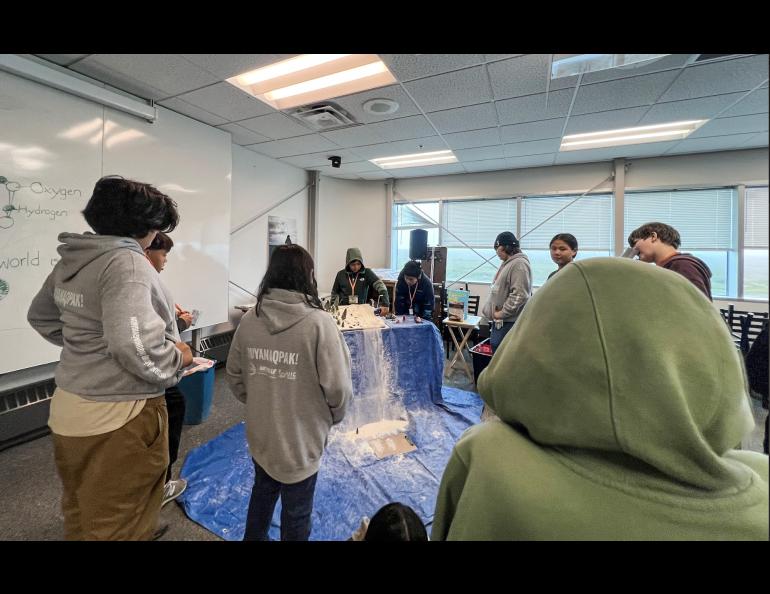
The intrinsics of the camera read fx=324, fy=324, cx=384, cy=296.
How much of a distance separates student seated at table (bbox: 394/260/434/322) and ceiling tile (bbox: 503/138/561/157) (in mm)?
1888

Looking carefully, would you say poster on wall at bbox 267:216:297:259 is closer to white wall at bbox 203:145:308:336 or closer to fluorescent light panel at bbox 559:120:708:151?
white wall at bbox 203:145:308:336

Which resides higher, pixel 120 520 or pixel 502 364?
pixel 502 364

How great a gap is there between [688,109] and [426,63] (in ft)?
7.51

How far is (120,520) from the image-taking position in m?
0.98

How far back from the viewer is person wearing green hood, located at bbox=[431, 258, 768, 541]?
14.0 inches

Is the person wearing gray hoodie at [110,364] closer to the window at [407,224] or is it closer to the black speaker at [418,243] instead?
the black speaker at [418,243]

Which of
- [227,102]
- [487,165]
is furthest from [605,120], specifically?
[227,102]

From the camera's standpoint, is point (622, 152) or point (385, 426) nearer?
point (385, 426)

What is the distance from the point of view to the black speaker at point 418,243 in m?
4.61

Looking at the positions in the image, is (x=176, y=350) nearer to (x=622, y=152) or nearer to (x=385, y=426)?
(x=385, y=426)

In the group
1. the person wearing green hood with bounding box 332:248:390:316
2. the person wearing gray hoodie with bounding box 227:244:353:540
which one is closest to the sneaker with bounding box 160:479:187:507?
the person wearing gray hoodie with bounding box 227:244:353:540
